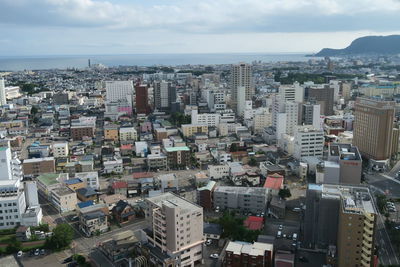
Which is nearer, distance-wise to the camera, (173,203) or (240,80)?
(173,203)

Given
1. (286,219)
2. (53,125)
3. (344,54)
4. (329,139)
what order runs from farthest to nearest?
1. (344,54)
2. (53,125)
3. (329,139)
4. (286,219)

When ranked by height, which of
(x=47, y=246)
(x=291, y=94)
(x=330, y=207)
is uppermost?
(x=291, y=94)

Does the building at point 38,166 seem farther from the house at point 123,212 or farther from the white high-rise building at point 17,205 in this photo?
the house at point 123,212

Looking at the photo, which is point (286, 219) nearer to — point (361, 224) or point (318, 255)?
point (318, 255)

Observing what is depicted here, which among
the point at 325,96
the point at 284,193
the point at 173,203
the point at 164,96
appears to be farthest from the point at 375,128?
the point at 164,96

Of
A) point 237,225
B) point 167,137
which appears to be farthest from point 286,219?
point 167,137

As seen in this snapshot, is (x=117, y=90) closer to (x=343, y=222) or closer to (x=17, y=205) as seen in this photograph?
(x=17, y=205)
